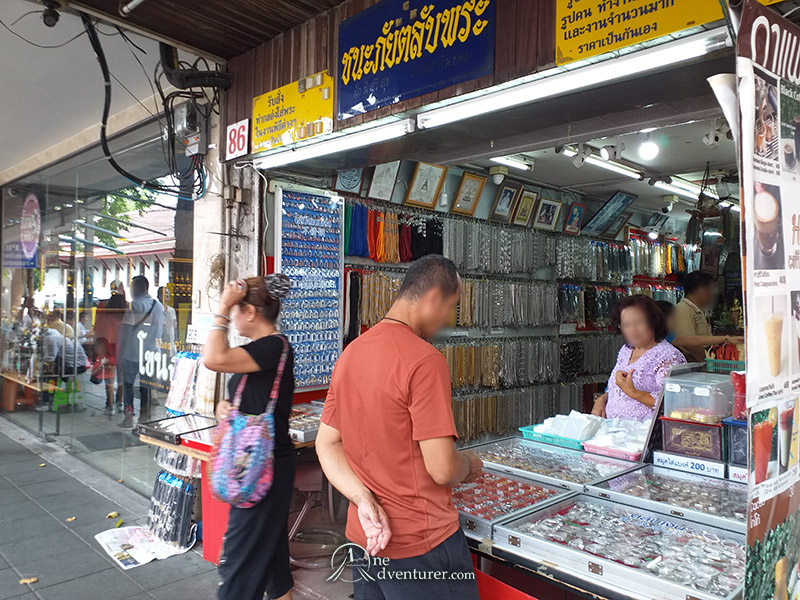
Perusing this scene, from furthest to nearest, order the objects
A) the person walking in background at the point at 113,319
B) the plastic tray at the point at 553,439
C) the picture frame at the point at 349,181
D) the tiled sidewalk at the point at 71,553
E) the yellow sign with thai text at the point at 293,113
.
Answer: the person walking in background at the point at 113,319 < the picture frame at the point at 349,181 < the tiled sidewalk at the point at 71,553 < the yellow sign with thai text at the point at 293,113 < the plastic tray at the point at 553,439

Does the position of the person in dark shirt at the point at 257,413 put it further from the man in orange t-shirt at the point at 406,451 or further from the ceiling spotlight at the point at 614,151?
the ceiling spotlight at the point at 614,151

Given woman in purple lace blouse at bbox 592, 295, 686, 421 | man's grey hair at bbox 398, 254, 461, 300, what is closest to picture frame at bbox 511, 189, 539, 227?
woman in purple lace blouse at bbox 592, 295, 686, 421

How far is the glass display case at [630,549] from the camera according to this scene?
69.8 inches

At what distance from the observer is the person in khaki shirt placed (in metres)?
5.62

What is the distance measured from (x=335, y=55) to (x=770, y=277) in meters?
2.89

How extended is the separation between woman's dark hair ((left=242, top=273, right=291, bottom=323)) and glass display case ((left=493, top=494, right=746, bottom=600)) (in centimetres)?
158

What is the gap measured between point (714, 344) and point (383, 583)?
474cm

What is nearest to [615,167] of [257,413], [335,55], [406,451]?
[335,55]

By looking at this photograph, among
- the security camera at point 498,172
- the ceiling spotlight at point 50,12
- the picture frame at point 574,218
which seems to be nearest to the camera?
the ceiling spotlight at point 50,12

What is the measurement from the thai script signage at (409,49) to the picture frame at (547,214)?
4.25 m

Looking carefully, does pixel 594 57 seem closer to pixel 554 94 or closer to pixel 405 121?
pixel 554 94

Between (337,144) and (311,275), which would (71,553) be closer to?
(311,275)

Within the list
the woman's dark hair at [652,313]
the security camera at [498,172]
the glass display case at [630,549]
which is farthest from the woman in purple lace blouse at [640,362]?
the security camera at [498,172]

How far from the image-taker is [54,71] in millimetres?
5395
